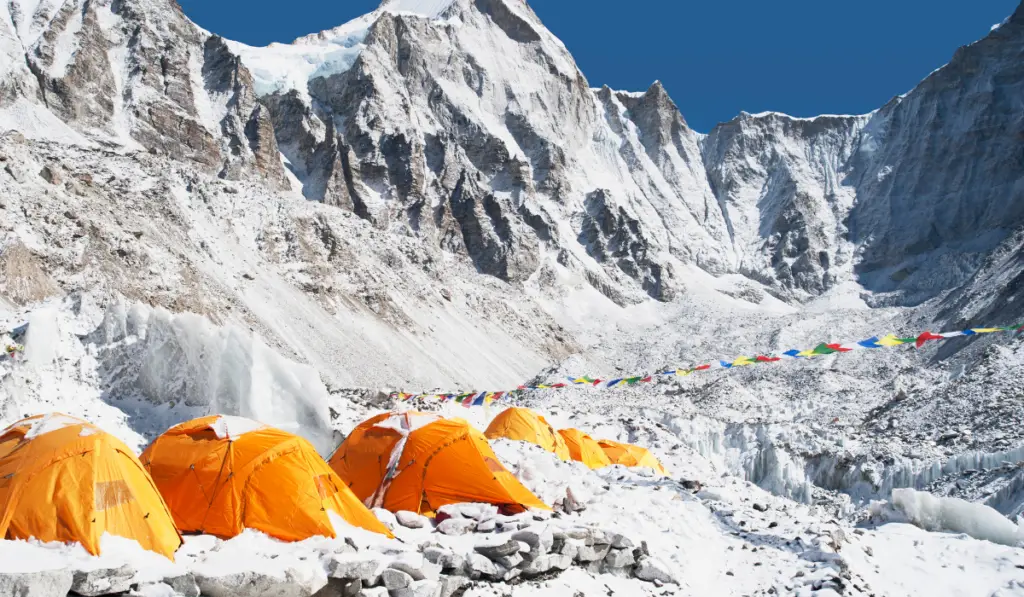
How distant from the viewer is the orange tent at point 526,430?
61.9 ft

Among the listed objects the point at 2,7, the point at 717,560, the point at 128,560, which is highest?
the point at 2,7

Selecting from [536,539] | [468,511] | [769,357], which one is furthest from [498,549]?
[769,357]

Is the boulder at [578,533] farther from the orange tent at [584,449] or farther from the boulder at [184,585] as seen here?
the orange tent at [584,449]

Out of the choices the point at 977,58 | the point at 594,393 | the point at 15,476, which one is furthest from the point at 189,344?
the point at 977,58

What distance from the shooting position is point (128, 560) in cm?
659

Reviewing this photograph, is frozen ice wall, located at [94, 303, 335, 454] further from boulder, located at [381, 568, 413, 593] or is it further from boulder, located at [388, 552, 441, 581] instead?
boulder, located at [381, 568, 413, 593]

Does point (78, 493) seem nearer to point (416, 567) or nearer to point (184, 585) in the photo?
point (184, 585)

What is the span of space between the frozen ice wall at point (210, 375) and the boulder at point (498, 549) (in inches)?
273

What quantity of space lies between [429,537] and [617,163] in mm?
133141

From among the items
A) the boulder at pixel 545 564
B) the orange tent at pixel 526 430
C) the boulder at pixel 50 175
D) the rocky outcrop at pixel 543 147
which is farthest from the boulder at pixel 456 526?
the rocky outcrop at pixel 543 147

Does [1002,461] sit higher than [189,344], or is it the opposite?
[1002,461]

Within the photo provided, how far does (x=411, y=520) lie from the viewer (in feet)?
29.7

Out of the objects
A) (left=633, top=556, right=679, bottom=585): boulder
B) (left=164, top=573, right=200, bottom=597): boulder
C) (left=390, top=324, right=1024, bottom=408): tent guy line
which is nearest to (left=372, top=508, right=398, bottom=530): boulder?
(left=164, top=573, right=200, bottom=597): boulder

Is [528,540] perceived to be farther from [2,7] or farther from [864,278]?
[864,278]
